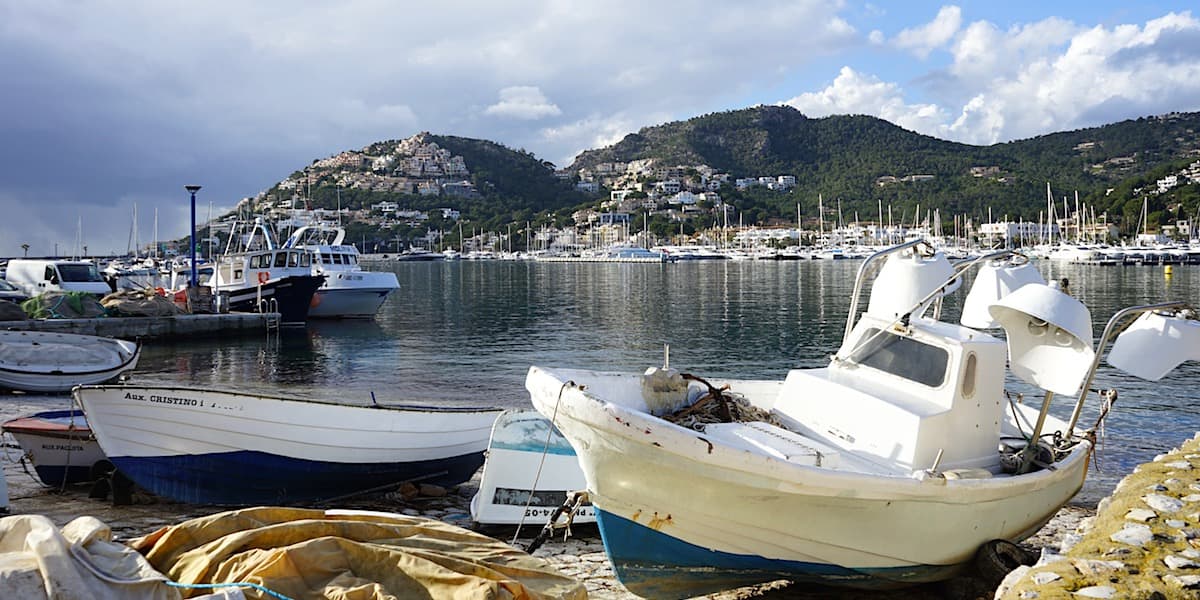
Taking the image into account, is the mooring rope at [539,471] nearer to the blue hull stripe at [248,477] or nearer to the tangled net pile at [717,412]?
the tangled net pile at [717,412]

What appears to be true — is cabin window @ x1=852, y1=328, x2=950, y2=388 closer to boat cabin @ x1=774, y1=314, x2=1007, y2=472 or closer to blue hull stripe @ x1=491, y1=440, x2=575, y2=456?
boat cabin @ x1=774, y1=314, x2=1007, y2=472

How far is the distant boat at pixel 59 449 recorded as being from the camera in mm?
9648

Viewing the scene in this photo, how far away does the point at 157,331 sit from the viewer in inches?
1123

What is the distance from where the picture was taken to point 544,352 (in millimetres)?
26422

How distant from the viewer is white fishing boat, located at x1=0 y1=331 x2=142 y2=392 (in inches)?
672

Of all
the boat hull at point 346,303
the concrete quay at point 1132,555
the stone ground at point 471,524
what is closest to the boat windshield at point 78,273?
the boat hull at point 346,303

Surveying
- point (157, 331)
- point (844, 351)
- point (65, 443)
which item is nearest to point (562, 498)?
point (844, 351)

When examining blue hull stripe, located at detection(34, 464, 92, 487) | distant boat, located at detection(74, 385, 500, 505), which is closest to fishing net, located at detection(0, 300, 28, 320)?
blue hull stripe, located at detection(34, 464, 92, 487)

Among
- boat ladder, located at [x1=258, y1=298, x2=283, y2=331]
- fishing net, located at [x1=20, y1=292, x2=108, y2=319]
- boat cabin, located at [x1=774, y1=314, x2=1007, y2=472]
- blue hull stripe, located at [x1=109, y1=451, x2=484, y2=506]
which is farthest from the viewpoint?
boat ladder, located at [x1=258, y1=298, x2=283, y2=331]

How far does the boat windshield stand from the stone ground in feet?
99.1

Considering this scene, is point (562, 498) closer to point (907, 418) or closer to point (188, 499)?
point (907, 418)

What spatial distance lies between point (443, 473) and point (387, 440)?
1.03 meters

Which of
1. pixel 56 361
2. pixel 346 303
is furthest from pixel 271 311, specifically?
pixel 56 361

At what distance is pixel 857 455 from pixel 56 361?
1697 cm
